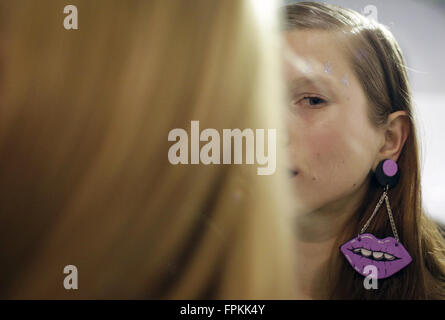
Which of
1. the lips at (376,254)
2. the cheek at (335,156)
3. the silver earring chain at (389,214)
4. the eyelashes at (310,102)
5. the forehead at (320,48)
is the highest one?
the forehead at (320,48)

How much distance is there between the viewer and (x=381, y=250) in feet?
2.93

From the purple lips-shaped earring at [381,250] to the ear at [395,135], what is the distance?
0.02 metres

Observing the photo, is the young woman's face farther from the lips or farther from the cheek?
the lips

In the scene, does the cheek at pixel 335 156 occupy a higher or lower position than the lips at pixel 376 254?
higher

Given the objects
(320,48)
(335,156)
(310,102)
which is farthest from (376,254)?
(320,48)

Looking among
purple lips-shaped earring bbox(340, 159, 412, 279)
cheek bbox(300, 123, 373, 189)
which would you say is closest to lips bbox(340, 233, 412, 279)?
purple lips-shaped earring bbox(340, 159, 412, 279)

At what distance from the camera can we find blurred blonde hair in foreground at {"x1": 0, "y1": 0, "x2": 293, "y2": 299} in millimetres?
854

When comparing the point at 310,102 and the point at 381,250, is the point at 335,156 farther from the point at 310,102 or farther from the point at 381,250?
the point at 381,250

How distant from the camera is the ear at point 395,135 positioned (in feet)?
2.93

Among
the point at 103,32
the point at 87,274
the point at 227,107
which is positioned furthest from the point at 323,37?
the point at 87,274

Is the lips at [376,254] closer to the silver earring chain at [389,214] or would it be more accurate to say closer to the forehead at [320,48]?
the silver earring chain at [389,214]

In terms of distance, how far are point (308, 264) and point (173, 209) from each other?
1.07 ft

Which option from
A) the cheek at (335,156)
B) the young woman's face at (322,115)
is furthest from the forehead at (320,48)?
the cheek at (335,156)

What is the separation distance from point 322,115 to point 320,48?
145 mm
